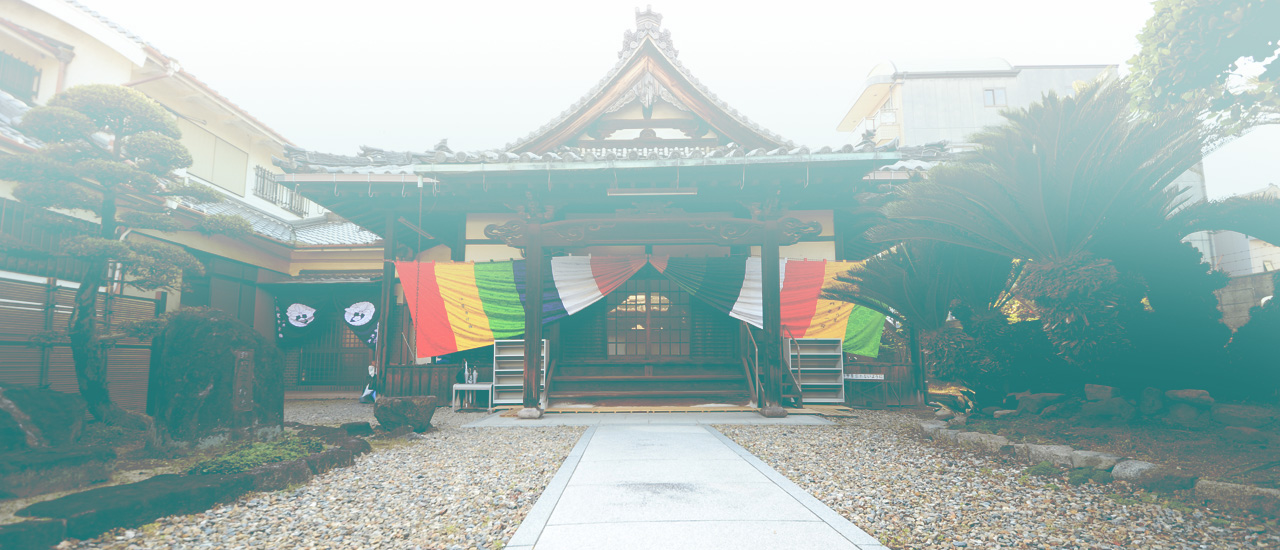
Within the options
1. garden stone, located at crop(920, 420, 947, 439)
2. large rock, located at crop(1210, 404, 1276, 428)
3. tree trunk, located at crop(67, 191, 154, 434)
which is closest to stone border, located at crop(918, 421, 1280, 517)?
garden stone, located at crop(920, 420, 947, 439)

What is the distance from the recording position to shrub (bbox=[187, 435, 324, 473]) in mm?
4344

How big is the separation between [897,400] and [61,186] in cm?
1189

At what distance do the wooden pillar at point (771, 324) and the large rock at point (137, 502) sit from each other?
6387mm

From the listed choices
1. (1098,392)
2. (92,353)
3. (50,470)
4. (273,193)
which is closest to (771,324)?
(1098,392)

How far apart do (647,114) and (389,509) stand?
8434 millimetres

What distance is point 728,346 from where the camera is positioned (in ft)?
34.8

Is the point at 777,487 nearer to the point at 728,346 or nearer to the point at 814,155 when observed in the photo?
the point at 814,155

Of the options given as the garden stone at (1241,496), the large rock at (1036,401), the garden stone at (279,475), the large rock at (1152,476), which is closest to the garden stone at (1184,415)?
the large rock at (1036,401)

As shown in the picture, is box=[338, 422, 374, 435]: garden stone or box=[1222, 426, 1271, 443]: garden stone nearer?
box=[1222, 426, 1271, 443]: garden stone

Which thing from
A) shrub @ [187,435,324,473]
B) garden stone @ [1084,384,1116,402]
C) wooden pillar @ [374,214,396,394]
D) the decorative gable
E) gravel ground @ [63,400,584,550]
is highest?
the decorative gable

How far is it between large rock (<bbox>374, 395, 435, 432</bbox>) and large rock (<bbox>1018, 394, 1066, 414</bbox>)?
6.86 m

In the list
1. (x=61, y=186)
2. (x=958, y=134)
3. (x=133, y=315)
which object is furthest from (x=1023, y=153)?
(x=958, y=134)

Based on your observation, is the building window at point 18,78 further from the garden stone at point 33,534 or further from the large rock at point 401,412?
the garden stone at point 33,534

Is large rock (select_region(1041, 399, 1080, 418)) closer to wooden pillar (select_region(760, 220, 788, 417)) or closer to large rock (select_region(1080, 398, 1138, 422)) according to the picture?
large rock (select_region(1080, 398, 1138, 422))
